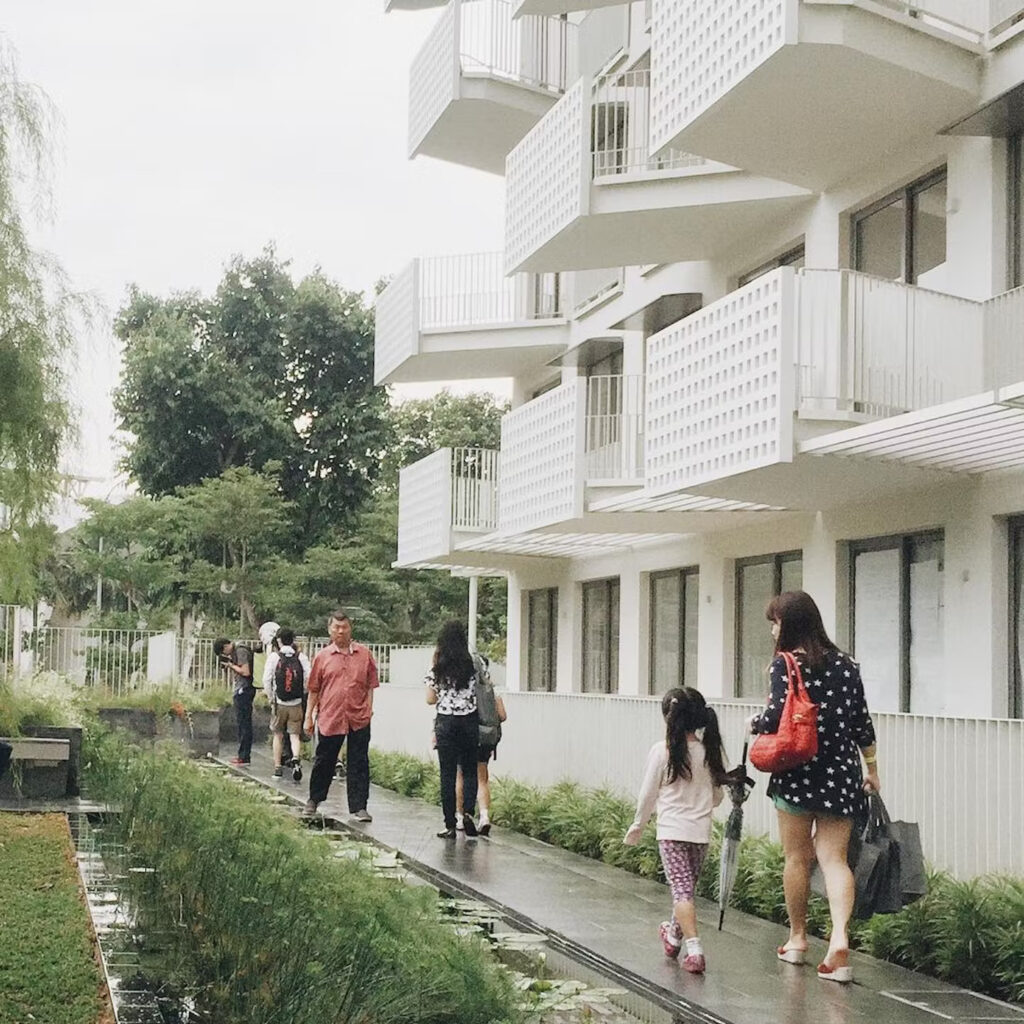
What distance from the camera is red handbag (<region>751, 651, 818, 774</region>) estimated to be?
926 centimetres

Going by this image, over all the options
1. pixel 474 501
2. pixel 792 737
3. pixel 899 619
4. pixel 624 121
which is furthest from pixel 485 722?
pixel 474 501

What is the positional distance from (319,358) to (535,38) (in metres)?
30.8

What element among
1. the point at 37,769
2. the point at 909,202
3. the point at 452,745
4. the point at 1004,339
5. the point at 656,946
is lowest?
the point at 656,946

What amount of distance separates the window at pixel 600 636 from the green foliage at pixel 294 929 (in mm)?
16503

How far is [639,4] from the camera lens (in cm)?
2411

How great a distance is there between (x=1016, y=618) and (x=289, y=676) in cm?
1079

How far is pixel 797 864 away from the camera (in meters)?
9.65

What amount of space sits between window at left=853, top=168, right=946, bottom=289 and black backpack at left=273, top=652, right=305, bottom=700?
364 inches

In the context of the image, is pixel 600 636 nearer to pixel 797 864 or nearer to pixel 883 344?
pixel 883 344

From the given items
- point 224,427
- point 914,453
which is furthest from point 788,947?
point 224,427

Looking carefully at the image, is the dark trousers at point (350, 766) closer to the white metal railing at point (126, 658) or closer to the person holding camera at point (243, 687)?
the person holding camera at point (243, 687)

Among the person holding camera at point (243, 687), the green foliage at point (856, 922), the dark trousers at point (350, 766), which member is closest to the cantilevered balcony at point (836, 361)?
the green foliage at point (856, 922)

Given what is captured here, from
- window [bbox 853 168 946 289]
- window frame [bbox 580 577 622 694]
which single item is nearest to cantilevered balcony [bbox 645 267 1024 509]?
A: window [bbox 853 168 946 289]

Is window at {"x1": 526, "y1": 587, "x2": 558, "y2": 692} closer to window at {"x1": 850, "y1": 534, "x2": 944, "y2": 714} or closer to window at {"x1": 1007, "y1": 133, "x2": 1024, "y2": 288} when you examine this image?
window at {"x1": 850, "y1": 534, "x2": 944, "y2": 714}
